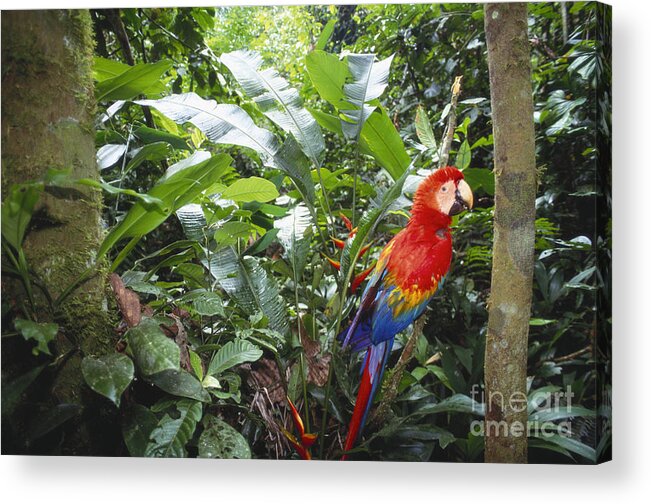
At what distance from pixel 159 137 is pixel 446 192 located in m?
0.97

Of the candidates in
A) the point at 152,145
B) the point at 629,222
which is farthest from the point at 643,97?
the point at 152,145

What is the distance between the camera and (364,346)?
6.37ft

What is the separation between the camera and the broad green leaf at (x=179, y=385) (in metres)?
1.71

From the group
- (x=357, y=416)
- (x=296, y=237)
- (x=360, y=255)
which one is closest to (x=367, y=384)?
(x=357, y=416)

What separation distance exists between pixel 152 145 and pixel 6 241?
50 cm

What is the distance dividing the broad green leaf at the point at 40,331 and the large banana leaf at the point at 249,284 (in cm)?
55

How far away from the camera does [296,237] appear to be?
6.54 ft

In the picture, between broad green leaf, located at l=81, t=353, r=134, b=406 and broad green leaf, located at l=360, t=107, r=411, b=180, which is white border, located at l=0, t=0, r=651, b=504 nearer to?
broad green leaf, located at l=81, t=353, r=134, b=406

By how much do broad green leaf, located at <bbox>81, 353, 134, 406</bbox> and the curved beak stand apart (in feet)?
3.59

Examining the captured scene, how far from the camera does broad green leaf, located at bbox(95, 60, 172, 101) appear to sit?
184 cm

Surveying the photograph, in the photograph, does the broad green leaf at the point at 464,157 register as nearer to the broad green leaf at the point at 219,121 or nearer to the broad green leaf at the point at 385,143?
the broad green leaf at the point at 385,143

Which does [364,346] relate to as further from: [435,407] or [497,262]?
[497,262]

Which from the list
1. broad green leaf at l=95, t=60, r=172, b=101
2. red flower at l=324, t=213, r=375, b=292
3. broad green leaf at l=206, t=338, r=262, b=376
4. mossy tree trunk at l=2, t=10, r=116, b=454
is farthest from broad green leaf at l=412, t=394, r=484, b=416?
broad green leaf at l=95, t=60, r=172, b=101

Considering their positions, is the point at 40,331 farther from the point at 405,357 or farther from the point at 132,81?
the point at 405,357
